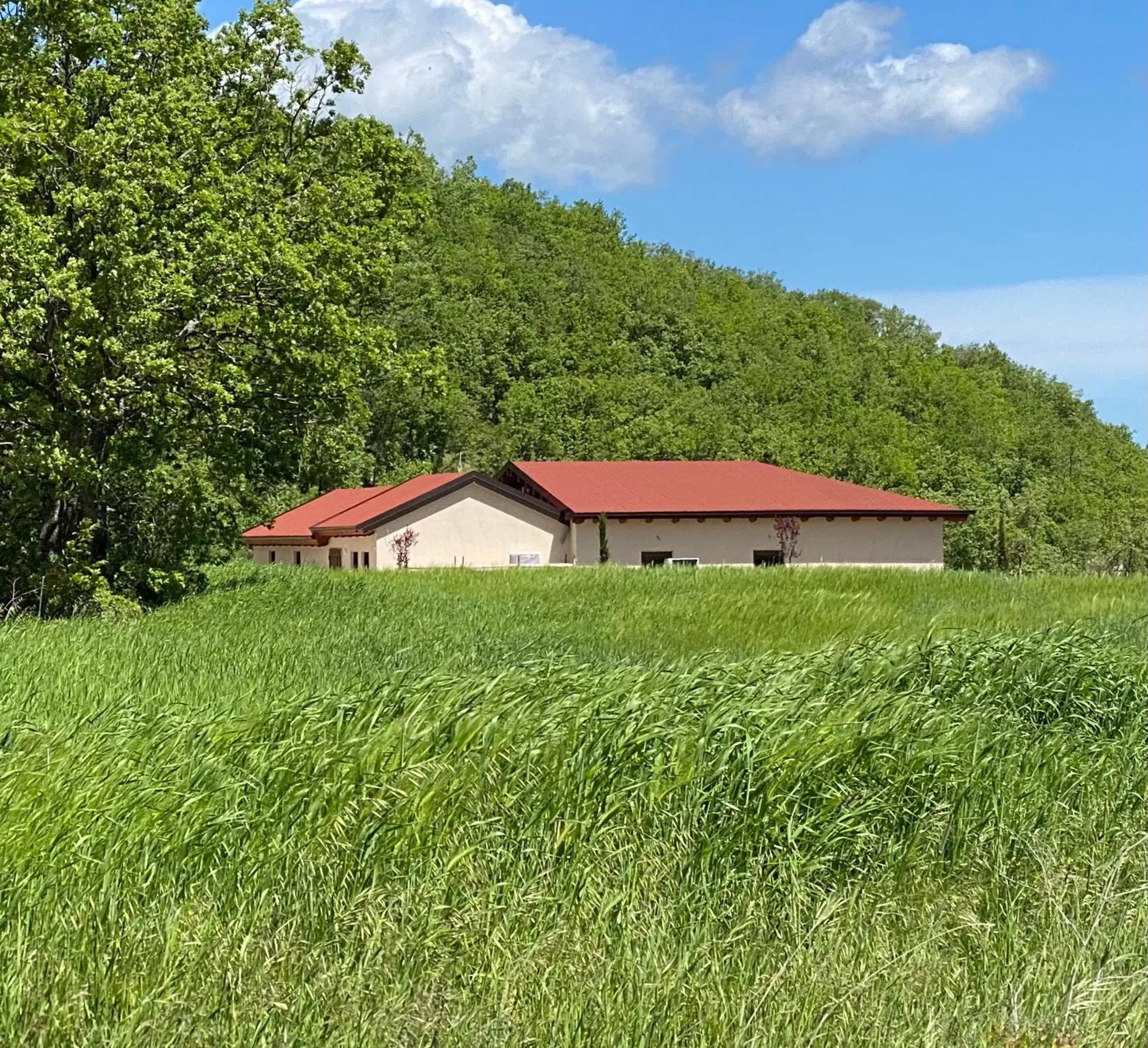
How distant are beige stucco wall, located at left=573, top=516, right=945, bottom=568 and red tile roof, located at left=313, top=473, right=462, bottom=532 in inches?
213

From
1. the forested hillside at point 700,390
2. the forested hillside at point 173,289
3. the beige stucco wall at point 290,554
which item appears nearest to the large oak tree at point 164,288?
the forested hillside at point 173,289

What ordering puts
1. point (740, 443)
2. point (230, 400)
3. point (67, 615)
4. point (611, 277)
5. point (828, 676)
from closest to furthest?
point (828, 676) → point (230, 400) → point (67, 615) → point (740, 443) → point (611, 277)

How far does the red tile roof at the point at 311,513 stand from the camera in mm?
49969

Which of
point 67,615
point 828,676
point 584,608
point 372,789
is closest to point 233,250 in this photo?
point 67,615

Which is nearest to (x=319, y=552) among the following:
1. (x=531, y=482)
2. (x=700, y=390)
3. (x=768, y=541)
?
→ (x=531, y=482)

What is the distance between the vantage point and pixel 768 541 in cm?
4347

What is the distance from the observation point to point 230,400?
20.2 m

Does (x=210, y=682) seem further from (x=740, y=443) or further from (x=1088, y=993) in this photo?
(x=740, y=443)

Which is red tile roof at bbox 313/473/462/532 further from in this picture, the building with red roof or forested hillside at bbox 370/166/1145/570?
forested hillside at bbox 370/166/1145/570

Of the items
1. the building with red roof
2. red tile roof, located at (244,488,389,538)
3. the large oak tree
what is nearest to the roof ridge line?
red tile roof, located at (244,488,389,538)

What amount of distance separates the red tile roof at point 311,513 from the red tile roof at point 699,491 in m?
7.38

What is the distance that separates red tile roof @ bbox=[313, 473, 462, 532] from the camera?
4266cm

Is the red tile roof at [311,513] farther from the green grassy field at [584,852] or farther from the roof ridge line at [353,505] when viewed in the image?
the green grassy field at [584,852]

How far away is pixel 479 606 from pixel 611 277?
6061 cm
